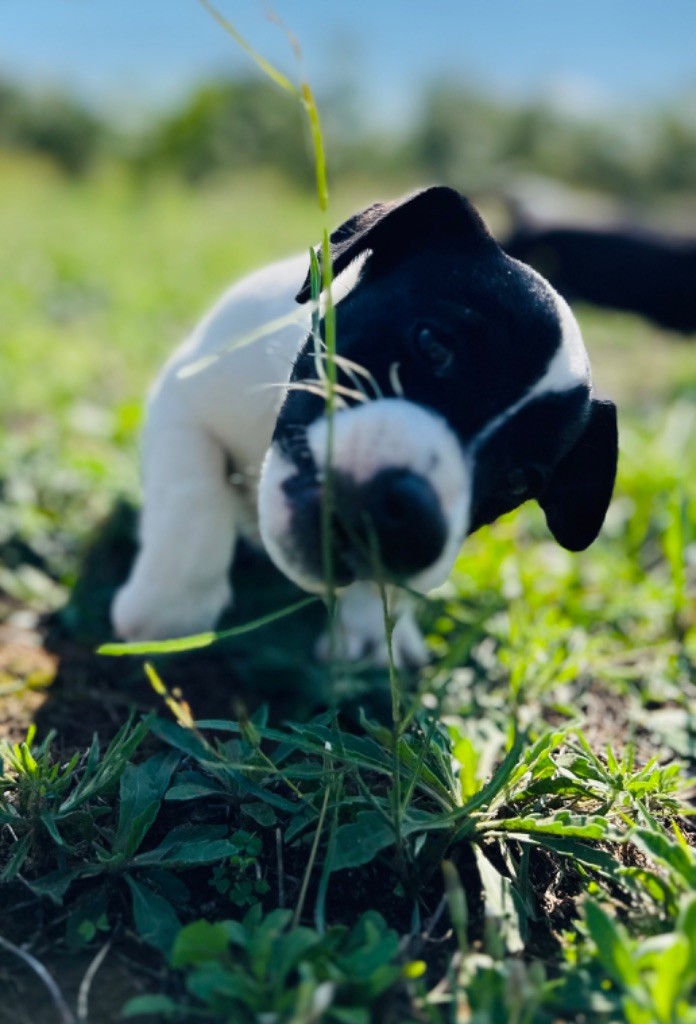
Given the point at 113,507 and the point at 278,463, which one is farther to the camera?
the point at 113,507

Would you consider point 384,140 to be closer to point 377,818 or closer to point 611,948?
point 377,818

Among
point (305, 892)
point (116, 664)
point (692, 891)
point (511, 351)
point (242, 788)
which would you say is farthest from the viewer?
point (116, 664)

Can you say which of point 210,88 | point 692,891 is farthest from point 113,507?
point 210,88

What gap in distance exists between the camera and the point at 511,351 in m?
1.98

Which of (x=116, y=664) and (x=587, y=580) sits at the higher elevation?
(x=116, y=664)

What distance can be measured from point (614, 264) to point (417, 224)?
5735 mm

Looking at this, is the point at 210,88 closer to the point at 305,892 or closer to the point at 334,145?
the point at 334,145

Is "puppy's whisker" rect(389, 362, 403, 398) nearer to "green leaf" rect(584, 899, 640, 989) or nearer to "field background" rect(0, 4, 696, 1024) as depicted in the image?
"field background" rect(0, 4, 696, 1024)

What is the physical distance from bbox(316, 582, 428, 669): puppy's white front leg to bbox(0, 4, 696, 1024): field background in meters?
0.10

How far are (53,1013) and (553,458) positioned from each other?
126cm

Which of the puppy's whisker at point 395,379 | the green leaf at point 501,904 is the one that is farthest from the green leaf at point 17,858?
the puppy's whisker at point 395,379

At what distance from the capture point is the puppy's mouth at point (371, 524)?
1677 millimetres

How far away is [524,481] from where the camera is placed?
2.12 meters

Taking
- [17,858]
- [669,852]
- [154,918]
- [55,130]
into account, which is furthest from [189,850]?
[55,130]
